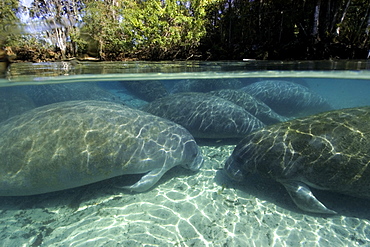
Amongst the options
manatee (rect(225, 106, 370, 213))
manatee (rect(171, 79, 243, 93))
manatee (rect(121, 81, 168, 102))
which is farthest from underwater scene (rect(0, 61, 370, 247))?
manatee (rect(171, 79, 243, 93))

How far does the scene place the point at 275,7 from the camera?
14.8 meters

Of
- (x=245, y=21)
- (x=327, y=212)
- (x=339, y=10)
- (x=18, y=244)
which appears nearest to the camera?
(x=18, y=244)

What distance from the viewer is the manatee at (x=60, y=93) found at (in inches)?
474

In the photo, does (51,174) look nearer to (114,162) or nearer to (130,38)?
(114,162)

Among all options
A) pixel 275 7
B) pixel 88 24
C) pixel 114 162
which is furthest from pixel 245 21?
pixel 114 162

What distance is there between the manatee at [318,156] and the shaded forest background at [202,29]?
10620 millimetres

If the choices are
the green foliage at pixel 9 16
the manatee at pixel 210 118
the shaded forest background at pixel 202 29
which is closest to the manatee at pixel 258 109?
the manatee at pixel 210 118

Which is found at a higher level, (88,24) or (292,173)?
(88,24)

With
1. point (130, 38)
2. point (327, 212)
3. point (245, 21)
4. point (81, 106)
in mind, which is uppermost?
point (245, 21)

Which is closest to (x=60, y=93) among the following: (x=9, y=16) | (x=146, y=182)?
(x=9, y=16)

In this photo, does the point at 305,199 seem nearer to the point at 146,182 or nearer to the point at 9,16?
the point at 146,182

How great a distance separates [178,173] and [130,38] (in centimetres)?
1290

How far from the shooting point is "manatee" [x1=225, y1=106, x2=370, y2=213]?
396 centimetres

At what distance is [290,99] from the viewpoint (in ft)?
36.3
